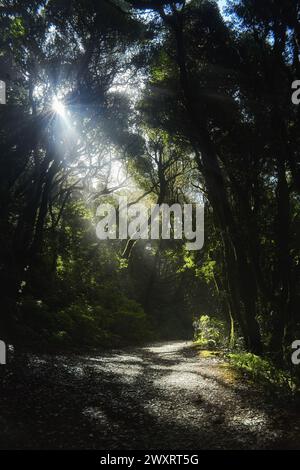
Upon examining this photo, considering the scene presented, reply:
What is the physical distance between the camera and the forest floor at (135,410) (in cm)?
503

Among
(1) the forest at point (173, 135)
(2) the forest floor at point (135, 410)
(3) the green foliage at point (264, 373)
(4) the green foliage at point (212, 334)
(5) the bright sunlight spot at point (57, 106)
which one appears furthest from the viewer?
(5) the bright sunlight spot at point (57, 106)

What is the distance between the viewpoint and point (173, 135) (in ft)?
43.3

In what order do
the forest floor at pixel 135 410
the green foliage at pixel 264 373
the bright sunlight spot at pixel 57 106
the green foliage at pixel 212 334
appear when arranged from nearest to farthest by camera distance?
the forest floor at pixel 135 410 → the green foliage at pixel 264 373 → the green foliage at pixel 212 334 → the bright sunlight spot at pixel 57 106

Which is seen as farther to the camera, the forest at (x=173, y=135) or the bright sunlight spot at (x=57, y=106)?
the bright sunlight spot at (x=57, y=106)

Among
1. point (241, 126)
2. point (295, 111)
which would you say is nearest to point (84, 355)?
point (241, 126)

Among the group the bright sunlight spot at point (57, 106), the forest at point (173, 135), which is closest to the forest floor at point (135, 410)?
the forest at point (173, 135)

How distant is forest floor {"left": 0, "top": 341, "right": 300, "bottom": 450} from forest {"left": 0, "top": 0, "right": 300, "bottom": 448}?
2.93 ft

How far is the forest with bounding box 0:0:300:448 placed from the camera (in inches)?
420

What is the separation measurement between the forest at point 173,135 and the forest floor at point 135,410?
89 cm

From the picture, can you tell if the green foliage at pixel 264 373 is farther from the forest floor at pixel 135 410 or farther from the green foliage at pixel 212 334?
the green foliage at pixel 212 334

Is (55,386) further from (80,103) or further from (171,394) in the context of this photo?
(80,103)

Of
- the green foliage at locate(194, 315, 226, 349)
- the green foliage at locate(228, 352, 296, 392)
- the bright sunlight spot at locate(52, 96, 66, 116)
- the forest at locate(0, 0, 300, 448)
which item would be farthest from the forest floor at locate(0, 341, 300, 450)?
the bright sunlight spot at locate(52, 96, 66, 116)
